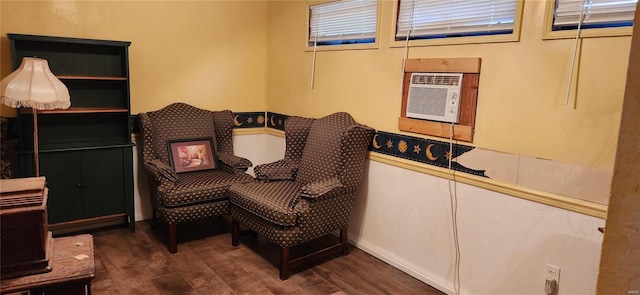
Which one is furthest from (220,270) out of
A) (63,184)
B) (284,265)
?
(63,184)

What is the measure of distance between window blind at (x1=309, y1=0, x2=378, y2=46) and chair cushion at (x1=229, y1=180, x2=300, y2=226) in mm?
1262

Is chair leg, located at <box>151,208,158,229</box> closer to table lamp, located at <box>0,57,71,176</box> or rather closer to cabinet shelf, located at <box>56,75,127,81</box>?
cabinet shelf, located at <box>56,75,127,81</box>

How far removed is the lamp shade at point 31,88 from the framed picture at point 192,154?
1073mm

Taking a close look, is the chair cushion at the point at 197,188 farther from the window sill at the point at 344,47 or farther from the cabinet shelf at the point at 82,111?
the window sill at the point at 344,47

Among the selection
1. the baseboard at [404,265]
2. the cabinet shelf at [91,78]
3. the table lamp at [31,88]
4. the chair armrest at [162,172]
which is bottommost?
the baseboard at [404,265]

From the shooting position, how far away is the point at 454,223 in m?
2.61

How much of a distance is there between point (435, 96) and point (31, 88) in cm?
249

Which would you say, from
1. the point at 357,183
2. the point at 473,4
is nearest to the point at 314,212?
the point at 357,183

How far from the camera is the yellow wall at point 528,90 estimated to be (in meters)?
1.94

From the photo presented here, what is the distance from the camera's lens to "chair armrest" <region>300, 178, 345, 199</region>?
9.02 ft

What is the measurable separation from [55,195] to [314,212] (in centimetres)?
198

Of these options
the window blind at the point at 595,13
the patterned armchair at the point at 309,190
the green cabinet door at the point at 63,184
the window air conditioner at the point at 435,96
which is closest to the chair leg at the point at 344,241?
the patterned armchair at the point at 309,190

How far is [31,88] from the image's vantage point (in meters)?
2.52

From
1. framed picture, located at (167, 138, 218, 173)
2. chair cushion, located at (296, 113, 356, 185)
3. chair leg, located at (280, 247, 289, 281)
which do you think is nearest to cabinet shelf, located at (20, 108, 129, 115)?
framed picture, located at (167, 138, 218, 173)
